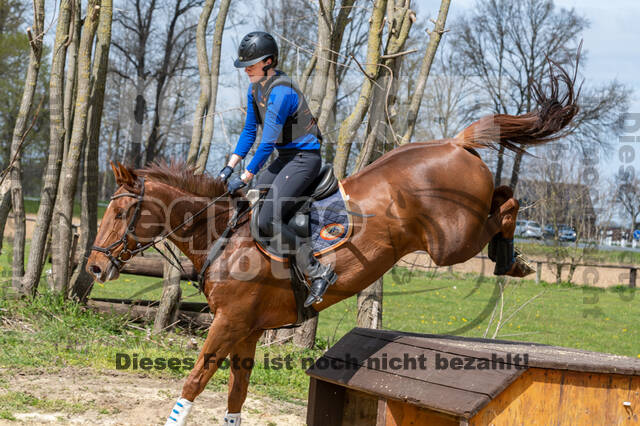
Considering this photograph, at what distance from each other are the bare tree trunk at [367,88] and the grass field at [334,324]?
89.2 inches

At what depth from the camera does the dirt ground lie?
4367 mm

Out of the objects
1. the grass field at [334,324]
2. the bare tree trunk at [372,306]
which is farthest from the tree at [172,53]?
the bare tree trunk at [372,306]

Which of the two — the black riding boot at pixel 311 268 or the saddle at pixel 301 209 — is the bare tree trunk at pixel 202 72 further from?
the black riding boot at pixel 311 268

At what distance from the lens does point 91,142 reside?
7.77 m

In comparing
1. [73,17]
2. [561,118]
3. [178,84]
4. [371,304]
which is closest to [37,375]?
[371,304]

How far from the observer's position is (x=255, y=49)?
157 inches

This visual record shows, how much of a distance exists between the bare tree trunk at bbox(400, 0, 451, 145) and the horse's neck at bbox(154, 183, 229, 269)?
3043mm

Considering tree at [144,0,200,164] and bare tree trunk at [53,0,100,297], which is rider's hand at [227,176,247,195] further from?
tree at [144,0,200,164]

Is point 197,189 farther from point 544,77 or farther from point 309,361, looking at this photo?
point 309,361

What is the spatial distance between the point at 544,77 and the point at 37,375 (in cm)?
487

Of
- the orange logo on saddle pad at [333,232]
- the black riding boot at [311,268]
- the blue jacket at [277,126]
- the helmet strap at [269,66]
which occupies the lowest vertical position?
the black riding boot at [311,268]

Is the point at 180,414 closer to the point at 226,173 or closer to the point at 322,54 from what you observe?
the point at 226,173

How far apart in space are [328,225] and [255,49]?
1292 mm

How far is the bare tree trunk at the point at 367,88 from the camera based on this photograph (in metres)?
6.46
